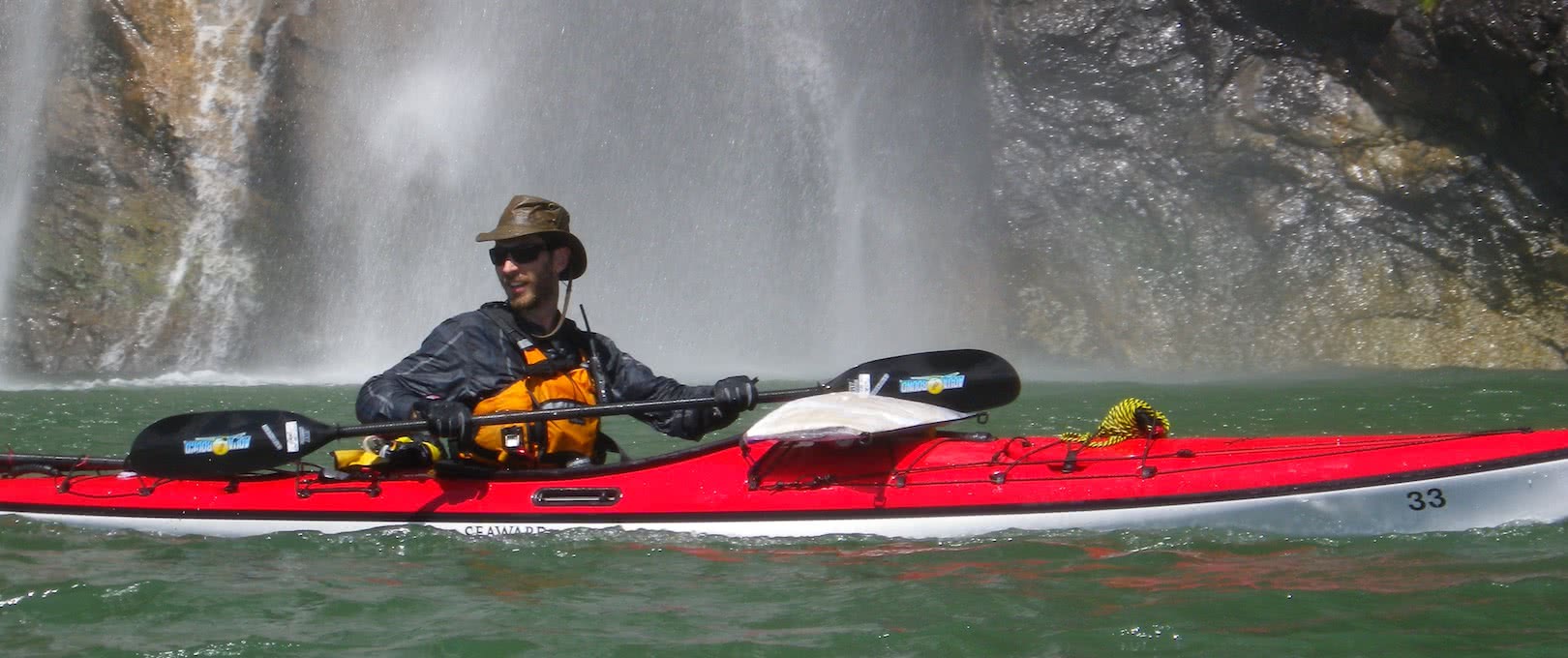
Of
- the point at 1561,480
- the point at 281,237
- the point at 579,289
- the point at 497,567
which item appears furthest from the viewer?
the point at 579,289

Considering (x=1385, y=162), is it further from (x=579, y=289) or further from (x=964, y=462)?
(x=964, y=462)

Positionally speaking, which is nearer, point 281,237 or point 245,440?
point 245,440

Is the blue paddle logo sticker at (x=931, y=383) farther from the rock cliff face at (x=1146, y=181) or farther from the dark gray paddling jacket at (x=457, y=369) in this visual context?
the rock cliff face at (x=1146, y=181)

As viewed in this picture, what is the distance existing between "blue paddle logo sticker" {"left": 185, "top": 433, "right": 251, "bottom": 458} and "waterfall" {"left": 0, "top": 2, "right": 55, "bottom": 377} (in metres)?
14.7

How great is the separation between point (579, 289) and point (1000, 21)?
6942 millimetres

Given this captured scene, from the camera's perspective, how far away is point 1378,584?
4.43 meters

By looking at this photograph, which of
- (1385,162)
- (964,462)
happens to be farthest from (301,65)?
(964,462)

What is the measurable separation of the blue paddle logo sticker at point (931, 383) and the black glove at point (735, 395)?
2.35 feet

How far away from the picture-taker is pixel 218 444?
228 inches

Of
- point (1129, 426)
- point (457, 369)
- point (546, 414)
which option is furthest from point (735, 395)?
point (1129, 426)

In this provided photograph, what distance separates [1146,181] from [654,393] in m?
13.3

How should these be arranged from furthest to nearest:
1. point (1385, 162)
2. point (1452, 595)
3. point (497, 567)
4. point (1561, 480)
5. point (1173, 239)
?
point (1173, 239)
point (1385, 162)
point (497, 567)
point (1561, 480)
point (1452, 595)

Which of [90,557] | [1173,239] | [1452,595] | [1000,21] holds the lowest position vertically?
[1452,595]

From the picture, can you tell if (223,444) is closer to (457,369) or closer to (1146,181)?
(457,369)
